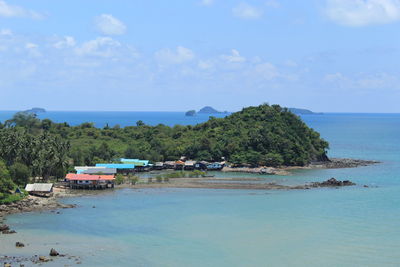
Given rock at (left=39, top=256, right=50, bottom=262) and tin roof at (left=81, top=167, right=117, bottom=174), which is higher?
tin roof at (left=81, top=167, right=117, bottom=174)

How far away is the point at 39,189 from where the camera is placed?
2432 inches

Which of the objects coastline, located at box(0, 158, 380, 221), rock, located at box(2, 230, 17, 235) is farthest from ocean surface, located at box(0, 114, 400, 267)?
coastline, located at box(0, 158, 380, 221)

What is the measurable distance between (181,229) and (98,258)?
11.3 metres

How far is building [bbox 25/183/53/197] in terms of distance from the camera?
61197 millimetres

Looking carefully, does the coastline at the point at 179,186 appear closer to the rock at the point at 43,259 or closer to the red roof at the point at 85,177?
the red roof at the point at 85,177

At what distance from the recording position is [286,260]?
38.8 metres

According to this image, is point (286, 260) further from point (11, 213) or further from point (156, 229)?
point (11, 213)

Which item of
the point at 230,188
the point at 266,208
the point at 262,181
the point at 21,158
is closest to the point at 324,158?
the point at 262,181

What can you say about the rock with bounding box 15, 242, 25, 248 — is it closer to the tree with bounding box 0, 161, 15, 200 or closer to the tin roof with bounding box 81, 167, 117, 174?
the tree with bounding box 0, 161, 15, 200

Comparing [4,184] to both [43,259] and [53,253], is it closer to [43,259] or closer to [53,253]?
[53,253]

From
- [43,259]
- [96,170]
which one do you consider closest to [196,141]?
[96,170]

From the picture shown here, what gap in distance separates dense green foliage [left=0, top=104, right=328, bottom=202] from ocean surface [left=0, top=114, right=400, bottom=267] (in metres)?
18.1

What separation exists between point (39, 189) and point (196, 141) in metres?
49.7

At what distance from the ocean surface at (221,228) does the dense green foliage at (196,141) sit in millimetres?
18127
